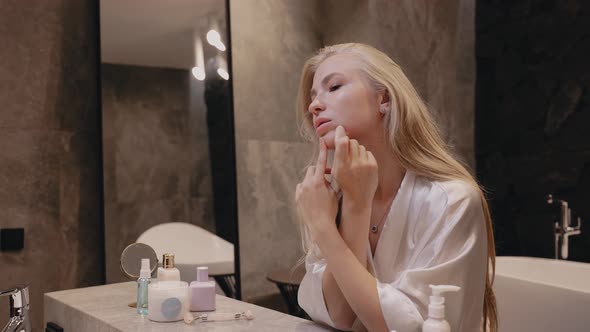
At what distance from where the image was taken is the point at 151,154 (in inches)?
78.6

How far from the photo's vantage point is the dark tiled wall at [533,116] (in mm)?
2660

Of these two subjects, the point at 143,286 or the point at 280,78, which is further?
the point at 280,78

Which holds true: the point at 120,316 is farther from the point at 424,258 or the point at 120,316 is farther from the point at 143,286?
the point at 424,258

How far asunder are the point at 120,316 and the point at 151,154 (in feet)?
2.91

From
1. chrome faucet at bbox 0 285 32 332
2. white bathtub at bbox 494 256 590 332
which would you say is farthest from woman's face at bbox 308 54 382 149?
white bathtub at bbox 494 256 590 332

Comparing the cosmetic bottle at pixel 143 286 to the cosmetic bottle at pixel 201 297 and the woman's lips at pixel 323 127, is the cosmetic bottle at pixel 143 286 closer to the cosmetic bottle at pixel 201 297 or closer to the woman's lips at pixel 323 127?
the cosmetic bottle at pixel 201 297

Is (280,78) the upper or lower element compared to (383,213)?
upper

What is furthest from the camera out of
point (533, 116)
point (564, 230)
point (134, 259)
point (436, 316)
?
point (533, 116)

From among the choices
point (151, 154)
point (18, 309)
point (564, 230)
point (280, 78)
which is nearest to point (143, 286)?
point (18, 309)

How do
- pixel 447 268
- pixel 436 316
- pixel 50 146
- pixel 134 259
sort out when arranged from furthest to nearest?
pixel 50 146, pixel 134 259, pixel 447 268, pixel 436 316

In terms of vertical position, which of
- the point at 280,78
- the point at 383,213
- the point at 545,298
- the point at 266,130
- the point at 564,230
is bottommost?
the point at 545,298

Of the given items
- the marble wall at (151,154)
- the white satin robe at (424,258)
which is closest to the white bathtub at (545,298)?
the white satin robe at (424,258)

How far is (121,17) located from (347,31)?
40.9 inches

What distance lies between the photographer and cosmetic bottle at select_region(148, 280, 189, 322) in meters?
1.14
